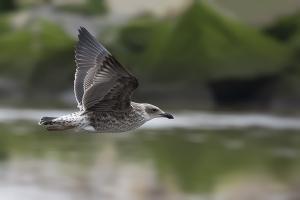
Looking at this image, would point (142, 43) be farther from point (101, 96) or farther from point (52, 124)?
point (52, 124)

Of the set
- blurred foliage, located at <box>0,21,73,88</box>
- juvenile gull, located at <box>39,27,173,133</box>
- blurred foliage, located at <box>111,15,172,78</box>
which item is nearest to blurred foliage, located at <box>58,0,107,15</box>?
blurred foliage, located at <box>0,21,73,88</box>

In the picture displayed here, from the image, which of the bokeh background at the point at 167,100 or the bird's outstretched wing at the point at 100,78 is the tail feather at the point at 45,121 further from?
the bokeh background at the point at 167,100

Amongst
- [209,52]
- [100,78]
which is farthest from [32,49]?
[100,78]

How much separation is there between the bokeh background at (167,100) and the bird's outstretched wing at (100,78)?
8.93 metres

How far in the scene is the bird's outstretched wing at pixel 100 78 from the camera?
300 inches

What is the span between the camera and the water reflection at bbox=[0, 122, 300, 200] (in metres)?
17.5

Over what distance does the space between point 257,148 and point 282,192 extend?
3960mm

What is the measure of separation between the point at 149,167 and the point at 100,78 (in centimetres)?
1135

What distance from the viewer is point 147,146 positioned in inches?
858

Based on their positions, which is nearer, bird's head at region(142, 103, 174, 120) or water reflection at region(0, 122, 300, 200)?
bird's head at region(142, 103, 174, 120)

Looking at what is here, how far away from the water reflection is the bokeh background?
26 millimetres

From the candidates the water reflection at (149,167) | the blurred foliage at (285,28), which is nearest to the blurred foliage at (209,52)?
the blurred foliage at (285,28)

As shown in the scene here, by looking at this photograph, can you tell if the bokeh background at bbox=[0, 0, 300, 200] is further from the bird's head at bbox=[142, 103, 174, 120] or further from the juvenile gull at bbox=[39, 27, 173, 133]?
the juvenile gull at bbox=[39, 27, 173, 133]

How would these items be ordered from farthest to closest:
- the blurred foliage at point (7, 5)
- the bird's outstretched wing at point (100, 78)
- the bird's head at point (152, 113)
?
the blurred foliage at point (7, 5)
the bird's head at point (152, 113)
the bird's outstretched wing at point (100, 78)
